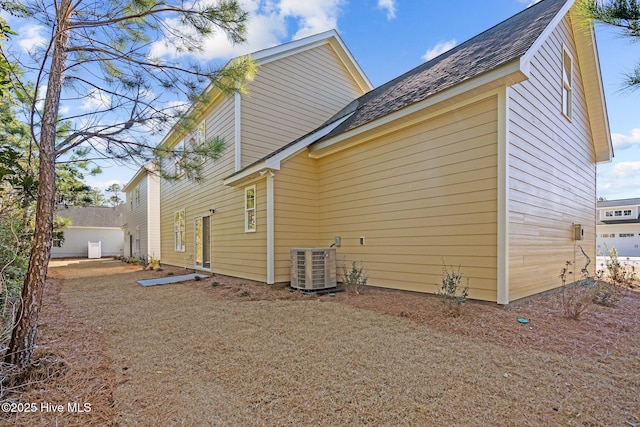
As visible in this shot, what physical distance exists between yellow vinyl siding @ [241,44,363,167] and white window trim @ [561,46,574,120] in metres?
6.34

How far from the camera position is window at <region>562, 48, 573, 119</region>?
7.05 m

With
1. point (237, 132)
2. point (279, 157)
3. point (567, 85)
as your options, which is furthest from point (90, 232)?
point (567, 85)

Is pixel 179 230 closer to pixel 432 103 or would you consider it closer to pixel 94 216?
pixel 432 103

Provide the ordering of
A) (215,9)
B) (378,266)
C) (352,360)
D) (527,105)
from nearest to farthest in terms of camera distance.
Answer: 1. (352,360)
2. (215,9)
3. (527,105)
4. (378,266)

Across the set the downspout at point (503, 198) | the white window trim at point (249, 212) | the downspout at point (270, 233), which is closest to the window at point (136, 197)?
the white window trim at point (249, 212)

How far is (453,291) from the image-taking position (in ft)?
15.2

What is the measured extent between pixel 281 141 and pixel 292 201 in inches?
105

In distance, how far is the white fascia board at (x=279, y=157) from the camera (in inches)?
285

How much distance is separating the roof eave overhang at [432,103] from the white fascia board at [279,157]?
1.07 feet

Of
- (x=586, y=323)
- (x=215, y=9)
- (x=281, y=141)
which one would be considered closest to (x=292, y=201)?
(x=281, y=141)

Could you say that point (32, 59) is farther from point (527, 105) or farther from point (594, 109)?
point (594, 109)

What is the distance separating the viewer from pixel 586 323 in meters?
4.26

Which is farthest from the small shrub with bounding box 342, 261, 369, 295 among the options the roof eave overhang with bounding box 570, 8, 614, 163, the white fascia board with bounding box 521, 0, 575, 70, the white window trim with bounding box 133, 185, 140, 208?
the white window trim with bounding box 133, 185, 140, 208

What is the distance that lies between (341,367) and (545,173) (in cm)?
575
